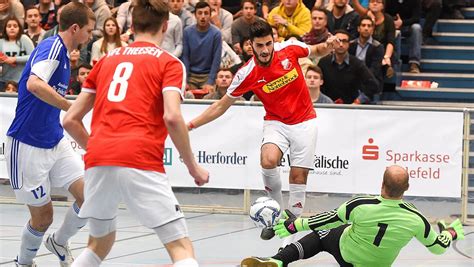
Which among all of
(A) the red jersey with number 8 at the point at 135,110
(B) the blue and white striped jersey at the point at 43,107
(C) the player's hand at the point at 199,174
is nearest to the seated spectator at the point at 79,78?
(B) the blue and white striped jersey at the point at 43,107

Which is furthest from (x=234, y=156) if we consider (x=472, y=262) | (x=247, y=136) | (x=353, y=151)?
(x=472, y=262)

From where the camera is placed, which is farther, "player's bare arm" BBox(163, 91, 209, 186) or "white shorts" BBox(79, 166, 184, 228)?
"white shorts" BBox(79, 166, 184, 228)

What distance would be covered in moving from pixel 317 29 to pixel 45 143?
25.7ft

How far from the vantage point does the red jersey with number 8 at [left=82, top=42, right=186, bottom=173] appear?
6.42 m

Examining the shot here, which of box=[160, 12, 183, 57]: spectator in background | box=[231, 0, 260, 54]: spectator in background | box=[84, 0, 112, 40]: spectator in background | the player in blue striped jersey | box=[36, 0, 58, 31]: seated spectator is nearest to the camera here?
the player in blue striped jersey

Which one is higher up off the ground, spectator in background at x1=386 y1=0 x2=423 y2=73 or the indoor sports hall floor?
spectator in background at x1=386 y1=0 x2=423 y2=73

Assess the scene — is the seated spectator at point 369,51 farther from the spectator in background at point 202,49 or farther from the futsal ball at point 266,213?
the futsal ball at point 266,213

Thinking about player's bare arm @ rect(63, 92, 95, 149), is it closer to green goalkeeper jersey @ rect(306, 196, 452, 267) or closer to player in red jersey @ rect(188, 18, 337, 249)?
green goalkeeper jersey @ rect(306, 196, 452, 267)

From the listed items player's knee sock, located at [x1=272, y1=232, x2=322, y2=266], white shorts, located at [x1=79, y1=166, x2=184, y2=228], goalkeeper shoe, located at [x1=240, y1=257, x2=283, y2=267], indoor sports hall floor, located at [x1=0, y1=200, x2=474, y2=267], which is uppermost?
white shorts, located at [x1=79, y1=166, x2=184, y2=228]

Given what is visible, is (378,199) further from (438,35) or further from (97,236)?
(438,35)

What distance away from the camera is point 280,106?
1095 centimetres

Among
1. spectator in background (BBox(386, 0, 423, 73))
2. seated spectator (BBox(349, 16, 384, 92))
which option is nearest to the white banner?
seated spectator (BBox(349, 16, 384, 92))

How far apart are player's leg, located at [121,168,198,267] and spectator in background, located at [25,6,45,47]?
1174 centimetres

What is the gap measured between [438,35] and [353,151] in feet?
20.0
